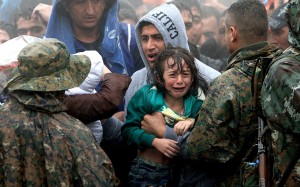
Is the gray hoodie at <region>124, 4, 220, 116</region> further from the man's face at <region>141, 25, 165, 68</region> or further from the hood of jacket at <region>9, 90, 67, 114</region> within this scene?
the hood of jacket at <region>9, 90, 67, 114</region>

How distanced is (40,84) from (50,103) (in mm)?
116

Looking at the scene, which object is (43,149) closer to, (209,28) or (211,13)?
(209,28)

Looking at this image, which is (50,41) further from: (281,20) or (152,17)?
(281,20)

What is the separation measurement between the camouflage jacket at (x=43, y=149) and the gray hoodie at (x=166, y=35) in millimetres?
1085

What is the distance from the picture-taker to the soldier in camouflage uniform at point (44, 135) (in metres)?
3.61

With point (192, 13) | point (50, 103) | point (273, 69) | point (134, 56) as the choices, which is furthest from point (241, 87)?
point (192, 13)

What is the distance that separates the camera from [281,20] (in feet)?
18.8

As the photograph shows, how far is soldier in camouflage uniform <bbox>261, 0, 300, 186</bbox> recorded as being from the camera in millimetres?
3123

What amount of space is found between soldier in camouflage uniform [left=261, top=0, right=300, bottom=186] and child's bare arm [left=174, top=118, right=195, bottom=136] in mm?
877

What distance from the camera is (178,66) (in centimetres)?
431

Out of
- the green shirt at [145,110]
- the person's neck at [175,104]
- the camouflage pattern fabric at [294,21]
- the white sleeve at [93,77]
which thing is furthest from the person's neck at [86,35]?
the camouflage pattern fabric at [294,21]

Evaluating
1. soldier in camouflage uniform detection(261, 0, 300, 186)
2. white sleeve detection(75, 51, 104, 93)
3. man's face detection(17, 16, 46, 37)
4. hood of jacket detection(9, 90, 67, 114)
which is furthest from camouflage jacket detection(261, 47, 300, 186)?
man's face detection(17, 16, 46, 37)

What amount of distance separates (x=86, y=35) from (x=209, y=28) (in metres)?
2.76

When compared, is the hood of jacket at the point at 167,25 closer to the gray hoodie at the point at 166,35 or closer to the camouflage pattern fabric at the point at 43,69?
the gray hoodie at the point at 166,35
